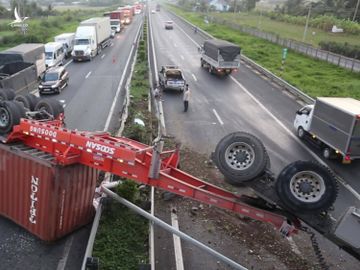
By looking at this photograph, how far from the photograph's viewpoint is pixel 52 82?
27.5 meters

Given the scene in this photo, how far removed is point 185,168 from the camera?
15.7 m

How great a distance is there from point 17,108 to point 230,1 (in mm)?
157892

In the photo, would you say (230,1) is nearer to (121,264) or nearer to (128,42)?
(128,42)

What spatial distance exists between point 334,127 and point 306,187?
978 centimetres

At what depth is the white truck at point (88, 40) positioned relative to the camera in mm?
41594

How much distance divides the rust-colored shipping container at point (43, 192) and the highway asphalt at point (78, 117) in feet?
1.19

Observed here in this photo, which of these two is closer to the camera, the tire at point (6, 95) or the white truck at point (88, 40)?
the tire at point (6, 95)

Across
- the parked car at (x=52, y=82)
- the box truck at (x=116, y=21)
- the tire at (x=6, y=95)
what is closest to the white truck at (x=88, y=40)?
the parked car at (x=52, y=82)

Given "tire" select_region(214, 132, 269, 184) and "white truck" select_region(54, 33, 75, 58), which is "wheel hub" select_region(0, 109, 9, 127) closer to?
"tire" select_region(214, 132, 269, 184)

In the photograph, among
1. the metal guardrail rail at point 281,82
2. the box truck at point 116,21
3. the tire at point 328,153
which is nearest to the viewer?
the tire at point 328,153

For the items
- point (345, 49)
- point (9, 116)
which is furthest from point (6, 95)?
point (345, 49)

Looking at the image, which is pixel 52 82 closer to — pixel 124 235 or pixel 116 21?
pixel 124 235

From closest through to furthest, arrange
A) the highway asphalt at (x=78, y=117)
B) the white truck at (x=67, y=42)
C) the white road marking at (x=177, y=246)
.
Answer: the white road marking at (x=177, y=246)
the highway asphalt at (x=78, y=117)
the white truck at (x=67, y=42)

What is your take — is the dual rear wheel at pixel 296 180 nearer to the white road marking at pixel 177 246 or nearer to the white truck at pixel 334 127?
Result: the white road marking at pixel 177 246
